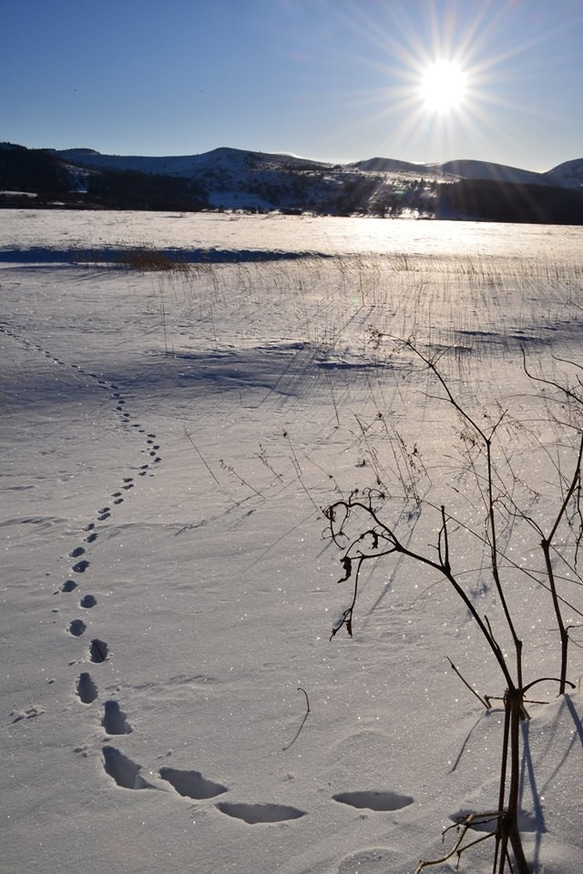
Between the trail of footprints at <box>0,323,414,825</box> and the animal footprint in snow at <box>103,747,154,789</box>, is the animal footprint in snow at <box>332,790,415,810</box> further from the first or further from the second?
the animal footprint in snow at <box>103,747,154,789</box>

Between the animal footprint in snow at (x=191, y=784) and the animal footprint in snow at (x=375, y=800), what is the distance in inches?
13.2

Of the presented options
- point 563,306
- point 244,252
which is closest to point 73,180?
point 244,252

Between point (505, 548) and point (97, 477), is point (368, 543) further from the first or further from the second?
point (97, 477)

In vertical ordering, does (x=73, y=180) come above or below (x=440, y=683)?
above

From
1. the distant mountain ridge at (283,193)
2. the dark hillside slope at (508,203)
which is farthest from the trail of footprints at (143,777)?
the dark hillside slope at (508,203)

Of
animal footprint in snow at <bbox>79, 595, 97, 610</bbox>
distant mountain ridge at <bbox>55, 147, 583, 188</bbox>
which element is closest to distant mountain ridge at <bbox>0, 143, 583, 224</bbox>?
distant mountain ridge at <bbox>55, 147, 583, 188</bbox>

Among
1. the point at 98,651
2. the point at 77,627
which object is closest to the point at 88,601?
the point at 77,627

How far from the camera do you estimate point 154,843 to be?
5.54 ft

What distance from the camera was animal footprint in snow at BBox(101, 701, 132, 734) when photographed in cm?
212

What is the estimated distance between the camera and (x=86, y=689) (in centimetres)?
232

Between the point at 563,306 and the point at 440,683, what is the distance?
9.70 metres

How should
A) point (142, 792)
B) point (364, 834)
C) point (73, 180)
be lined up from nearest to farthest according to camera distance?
1. point (364, 834)
2. point (142, 792)
3. point (73, 180)

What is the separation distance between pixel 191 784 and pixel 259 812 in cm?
24

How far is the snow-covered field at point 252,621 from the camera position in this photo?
1.70 meters
